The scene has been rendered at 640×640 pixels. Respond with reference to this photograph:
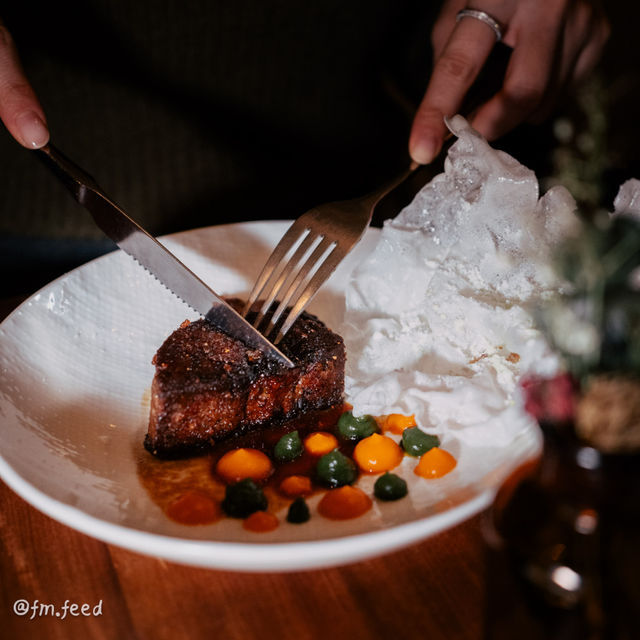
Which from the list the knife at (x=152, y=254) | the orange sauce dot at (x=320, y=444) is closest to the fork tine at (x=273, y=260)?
the knife at (x=152, y=254)

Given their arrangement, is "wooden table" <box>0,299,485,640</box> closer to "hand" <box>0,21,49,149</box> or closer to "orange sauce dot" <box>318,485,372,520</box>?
"orange sauce dot" <box>318,485,372,520</box>

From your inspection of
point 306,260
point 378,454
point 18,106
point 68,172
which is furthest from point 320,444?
point 18,106

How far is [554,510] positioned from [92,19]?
103 inches

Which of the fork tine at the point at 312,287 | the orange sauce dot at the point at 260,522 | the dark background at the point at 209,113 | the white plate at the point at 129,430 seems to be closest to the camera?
the white plate at the point at 129,430

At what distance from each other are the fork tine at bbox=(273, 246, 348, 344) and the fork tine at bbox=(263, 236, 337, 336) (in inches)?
0.7

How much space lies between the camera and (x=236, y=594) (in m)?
1.23

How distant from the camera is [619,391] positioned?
0.79 metres

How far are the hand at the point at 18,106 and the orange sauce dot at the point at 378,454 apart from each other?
3.68 feet

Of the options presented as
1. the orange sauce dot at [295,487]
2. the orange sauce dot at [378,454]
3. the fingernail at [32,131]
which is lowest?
the orange sauce dot at [295,487]

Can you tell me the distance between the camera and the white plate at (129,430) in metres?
1.12

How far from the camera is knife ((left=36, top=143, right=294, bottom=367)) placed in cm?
166

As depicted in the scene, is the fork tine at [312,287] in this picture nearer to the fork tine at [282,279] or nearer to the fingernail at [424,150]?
the fork tine at [282,279]

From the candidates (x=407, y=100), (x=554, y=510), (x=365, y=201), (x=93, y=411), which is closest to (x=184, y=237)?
(x=365, y=201)

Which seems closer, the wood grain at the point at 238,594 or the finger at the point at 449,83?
the wood grain at the point at 238,594
